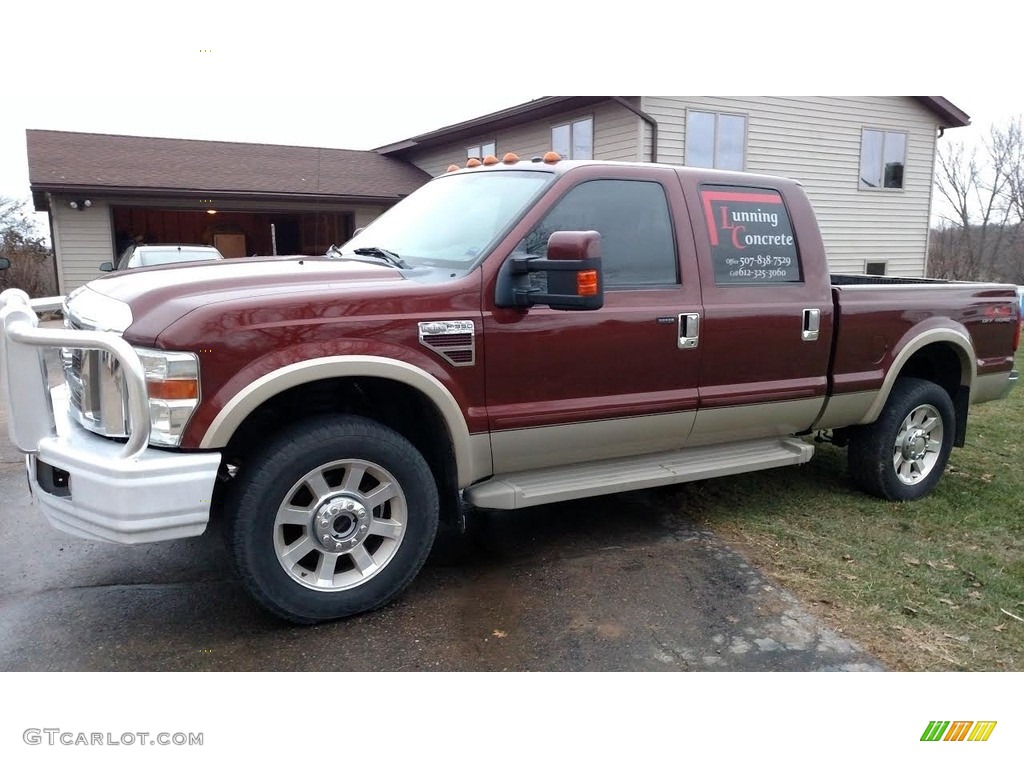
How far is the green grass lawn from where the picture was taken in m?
3.35

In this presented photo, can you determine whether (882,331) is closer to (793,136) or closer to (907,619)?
(907,619)

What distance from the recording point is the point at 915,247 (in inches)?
698

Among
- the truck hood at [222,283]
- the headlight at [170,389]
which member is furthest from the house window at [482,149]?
the headlight at [170,389]

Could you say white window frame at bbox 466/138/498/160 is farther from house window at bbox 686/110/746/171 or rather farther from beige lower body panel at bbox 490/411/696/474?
beige lower body panel at bbox 490/411/696/474

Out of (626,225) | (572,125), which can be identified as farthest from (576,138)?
(626,225)

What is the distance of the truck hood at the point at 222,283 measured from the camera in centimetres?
300

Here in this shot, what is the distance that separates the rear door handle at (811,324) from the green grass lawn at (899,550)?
111cm

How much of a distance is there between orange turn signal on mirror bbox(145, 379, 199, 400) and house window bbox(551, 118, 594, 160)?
1256 cm

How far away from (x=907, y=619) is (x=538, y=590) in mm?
1624

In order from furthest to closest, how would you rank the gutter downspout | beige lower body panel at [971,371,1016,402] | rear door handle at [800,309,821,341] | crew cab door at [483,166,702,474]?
the gutter downspout → beige lower body panel at [971,371,1016,402] → rear door handle at [800,309,821,341] → crew cab door at [483,166,702,474]

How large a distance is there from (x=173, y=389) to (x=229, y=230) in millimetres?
20566

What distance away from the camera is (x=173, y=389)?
2.92 m

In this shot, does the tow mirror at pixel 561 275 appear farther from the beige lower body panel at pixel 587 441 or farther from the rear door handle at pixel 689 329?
the rear door handle at pixel 689 329

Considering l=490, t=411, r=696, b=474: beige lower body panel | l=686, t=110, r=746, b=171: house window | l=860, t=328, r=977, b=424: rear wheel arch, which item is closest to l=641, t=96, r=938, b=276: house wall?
l=686, t=110, r=746, b=171: house window
